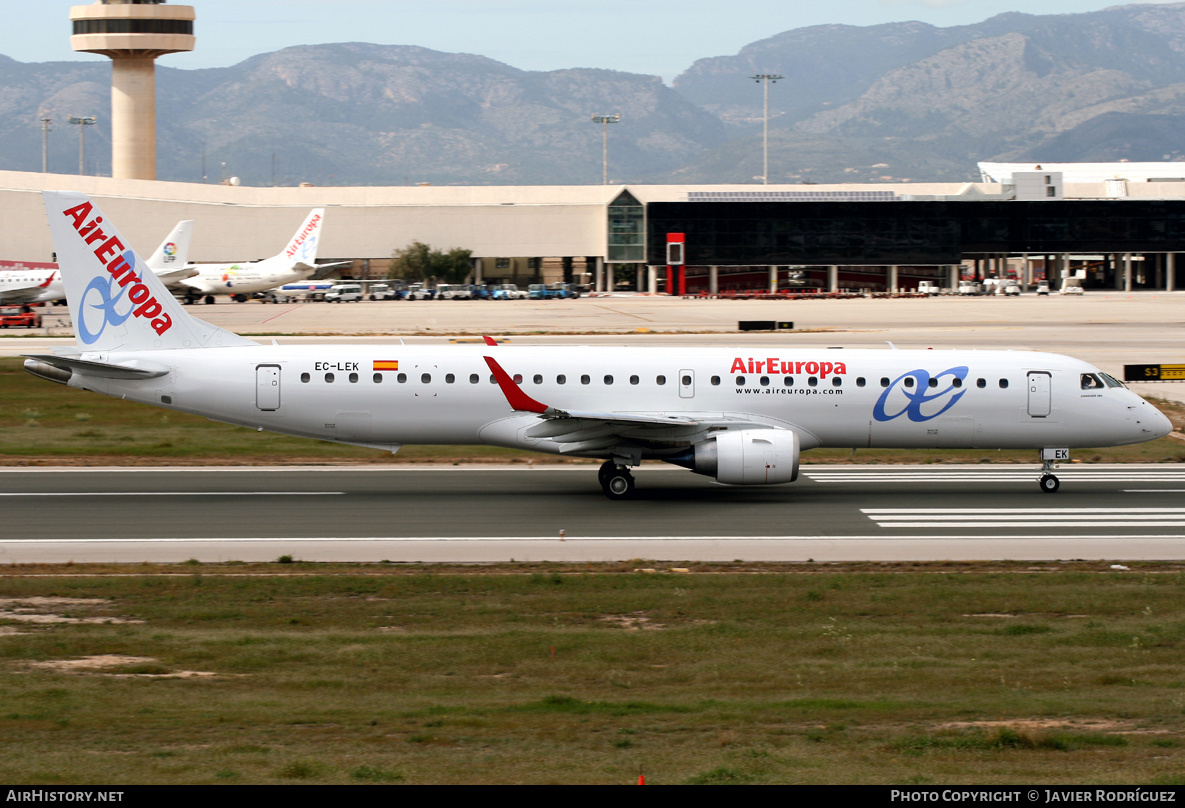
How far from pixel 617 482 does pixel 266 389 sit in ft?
27.6

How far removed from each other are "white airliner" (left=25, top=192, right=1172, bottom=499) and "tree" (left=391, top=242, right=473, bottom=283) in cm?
12402

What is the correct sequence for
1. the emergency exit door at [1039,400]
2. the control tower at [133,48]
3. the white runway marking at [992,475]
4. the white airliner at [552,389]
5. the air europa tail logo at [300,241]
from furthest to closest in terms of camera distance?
the control tower at [133,48]
the air europa tail logo at [300,241]
the white runway marking at [992,475]
the emergency exit door at [1039,400]
the white airliner at [552,389]

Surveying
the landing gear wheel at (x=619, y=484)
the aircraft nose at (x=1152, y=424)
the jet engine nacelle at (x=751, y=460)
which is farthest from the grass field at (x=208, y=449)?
the jet engine nacelle at (x=751, y=460)

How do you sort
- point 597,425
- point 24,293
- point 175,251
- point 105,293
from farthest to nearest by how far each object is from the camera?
point 175,251 < point 24,293 < point 105,293 < point 597,425

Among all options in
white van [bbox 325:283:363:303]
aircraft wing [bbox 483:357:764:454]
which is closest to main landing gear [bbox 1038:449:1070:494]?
aircraft wing [bbox 483:357:764:454]

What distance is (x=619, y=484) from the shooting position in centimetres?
2766

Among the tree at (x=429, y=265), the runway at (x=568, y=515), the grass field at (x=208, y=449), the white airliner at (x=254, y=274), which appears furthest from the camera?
the tree at (x=429, y=265)

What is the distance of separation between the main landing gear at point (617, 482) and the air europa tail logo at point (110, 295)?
11.0m

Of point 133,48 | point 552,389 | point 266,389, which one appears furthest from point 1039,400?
point 133,48

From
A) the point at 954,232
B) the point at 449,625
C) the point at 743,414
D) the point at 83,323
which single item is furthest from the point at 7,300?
the point at 954,232

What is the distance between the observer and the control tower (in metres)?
164

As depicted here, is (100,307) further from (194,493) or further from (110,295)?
(194,493)

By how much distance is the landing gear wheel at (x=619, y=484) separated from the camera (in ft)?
90.7

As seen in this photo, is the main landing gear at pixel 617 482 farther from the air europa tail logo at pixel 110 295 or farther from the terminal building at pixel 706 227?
the terminal building at pixel 706 227
